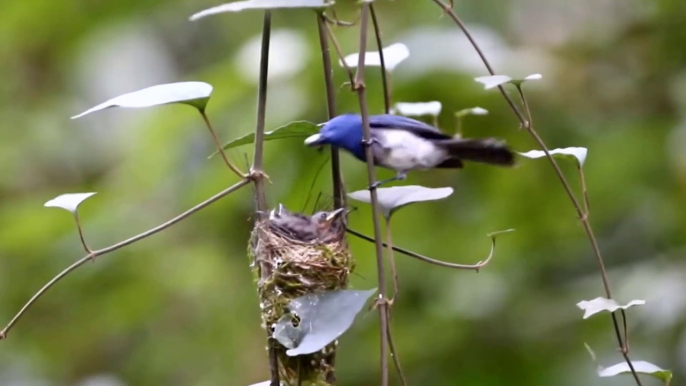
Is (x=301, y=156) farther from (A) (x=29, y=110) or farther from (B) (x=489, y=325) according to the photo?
(A) (x=29, y=110)

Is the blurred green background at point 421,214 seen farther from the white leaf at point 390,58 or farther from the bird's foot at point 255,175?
the bird's foot at point 255,175

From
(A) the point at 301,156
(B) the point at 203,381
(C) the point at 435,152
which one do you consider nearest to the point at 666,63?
(A) the point at 301,156

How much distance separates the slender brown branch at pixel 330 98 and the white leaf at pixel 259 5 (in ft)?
0.39

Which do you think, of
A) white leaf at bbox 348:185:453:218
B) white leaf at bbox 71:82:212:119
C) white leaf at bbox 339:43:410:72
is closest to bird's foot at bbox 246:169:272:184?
white leaf at bbox 71:82:212:119

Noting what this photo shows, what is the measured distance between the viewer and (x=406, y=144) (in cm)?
140

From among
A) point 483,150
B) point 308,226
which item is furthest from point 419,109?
point 308,226

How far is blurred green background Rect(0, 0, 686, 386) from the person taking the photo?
2096mm

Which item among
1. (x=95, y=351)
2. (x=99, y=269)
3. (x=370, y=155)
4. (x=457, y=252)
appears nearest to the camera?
A: (x=370, y=155)

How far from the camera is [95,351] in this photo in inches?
112

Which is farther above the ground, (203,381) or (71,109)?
(71,109)

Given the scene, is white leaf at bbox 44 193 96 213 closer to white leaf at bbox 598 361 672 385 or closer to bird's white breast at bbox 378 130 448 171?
bird's white breast at bbox 378 130 448 171

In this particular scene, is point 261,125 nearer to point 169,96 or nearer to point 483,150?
point 169,96

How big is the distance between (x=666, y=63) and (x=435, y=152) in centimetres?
127

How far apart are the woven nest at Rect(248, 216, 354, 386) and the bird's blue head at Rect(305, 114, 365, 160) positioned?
15cm
